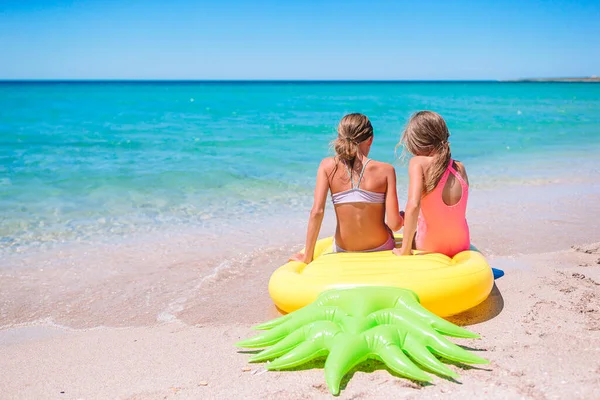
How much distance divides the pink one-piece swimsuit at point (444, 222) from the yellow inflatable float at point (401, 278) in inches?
7.1

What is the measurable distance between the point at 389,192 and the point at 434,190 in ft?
1.04

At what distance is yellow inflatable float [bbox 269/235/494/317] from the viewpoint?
3088 millimetres

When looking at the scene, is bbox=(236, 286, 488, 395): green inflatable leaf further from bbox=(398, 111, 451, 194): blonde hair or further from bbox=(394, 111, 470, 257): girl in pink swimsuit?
bbox=(398, 111, 451, 194): blonde hair

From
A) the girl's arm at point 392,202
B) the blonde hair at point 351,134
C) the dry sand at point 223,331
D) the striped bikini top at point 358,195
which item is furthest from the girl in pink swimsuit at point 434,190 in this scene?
the dry sand at point 223,331

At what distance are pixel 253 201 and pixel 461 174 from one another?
385 centimetres

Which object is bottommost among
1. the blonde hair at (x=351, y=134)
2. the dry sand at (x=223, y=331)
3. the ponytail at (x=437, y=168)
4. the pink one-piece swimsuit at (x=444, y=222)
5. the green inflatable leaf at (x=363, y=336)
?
the dry sand at (x=223, y=331)

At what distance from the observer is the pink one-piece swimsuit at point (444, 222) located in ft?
12.1

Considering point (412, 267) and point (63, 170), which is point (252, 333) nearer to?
point (412, 267)

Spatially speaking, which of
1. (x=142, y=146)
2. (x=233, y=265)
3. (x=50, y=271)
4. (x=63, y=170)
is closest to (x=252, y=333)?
(x=233, y=265)

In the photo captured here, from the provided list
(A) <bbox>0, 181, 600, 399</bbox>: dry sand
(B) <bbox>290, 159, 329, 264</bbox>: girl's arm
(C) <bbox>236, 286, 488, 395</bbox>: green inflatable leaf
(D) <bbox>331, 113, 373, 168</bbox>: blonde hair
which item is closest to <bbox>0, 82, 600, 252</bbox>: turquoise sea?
(A) <bbox>0, 181, 600, 399</bbox>: dry sand

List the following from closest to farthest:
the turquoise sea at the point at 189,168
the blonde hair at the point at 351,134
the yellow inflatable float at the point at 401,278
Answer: the yellow inflatable float at the point at 401,278
the blonde hair at the point at 351,134
the turquoise sea at the point at 189,168

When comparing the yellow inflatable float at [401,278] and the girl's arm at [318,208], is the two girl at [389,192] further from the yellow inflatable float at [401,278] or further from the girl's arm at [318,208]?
the yellow inflatable float at [401,278]

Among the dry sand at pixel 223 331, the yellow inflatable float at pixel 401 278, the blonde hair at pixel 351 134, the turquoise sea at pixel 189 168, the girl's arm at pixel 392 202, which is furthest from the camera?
the turquoise sea at pixel 189 168

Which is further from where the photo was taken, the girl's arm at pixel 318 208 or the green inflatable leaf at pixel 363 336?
the girl's arm at pixel 318 208
